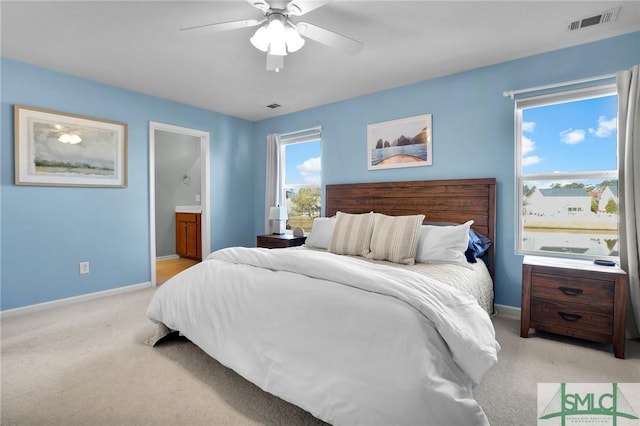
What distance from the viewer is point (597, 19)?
90.0 inches

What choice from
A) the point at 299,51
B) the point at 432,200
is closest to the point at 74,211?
the point at 299,51

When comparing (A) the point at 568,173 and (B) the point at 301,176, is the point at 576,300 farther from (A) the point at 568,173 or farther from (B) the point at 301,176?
(B) the point at 301,176

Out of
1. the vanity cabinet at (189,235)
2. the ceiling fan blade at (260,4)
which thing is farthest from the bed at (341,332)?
the vanity cabinet at (189,235)

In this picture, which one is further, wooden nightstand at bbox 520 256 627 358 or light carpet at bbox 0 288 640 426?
wooden nightstand at bbox 520 256 627 358

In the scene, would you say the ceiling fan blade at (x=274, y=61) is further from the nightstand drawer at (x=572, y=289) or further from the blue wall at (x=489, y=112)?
the nightstand drawer at (x=572, y=289)

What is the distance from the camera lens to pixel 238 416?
1.58 metres

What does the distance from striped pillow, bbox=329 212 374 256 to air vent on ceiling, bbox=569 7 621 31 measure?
214cm

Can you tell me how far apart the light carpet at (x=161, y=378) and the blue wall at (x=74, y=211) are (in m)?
0.63

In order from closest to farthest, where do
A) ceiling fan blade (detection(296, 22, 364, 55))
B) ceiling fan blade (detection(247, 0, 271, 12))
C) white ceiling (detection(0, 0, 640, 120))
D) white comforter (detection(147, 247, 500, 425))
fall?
1. white comforter (detection(147, 247, 500, 425))
2. ceiling fan blade (detection(247, 0, 271, 12))
3. ceiling fan blade (detection(296, 22, 364, 55))
4. white ceiling (detection(0, 0, 640, 120))

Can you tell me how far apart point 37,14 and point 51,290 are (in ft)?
8.23

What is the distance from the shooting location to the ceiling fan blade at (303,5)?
6.43 ft

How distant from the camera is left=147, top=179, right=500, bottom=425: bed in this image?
3.91 feet

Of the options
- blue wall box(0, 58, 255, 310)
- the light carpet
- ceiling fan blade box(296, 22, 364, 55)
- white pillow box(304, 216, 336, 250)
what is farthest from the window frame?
the light carpet

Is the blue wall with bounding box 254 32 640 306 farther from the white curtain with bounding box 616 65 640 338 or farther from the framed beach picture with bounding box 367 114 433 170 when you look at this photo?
the white curtain with bounding box 616 65 640 338
